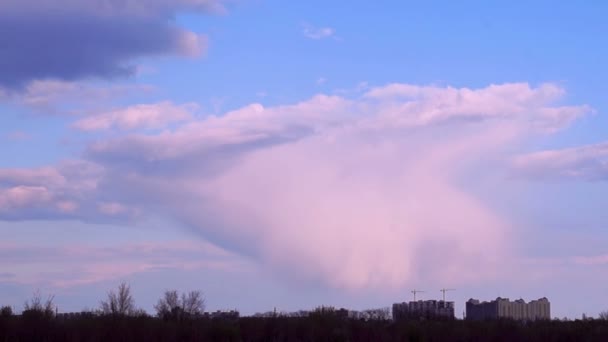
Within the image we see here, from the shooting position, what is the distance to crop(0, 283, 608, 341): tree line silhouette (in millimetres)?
33406

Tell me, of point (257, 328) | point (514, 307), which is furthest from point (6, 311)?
point (514, 307)

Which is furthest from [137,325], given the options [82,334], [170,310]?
[170,310]

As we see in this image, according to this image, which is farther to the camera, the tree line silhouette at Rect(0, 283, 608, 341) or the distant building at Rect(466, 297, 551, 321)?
the distant building at Rect(466, 297, 551, 321)

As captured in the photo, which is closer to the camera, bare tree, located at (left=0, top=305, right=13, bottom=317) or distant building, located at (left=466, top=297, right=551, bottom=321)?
bare tree, located at (left=0, top=305, right=13, bottom=317)

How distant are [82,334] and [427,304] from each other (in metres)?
52.2

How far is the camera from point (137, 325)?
3522 centimetres

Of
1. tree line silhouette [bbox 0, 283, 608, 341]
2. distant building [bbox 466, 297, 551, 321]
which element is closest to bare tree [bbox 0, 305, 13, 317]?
tree line silhouette [bbox 0, 283, 608, 341]

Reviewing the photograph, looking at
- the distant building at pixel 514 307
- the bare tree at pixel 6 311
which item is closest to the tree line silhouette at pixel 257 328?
A: the bare tree at pixel 6 311

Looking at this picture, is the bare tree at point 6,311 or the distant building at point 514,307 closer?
the bare tree at point 6,311

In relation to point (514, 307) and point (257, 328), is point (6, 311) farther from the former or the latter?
point (514, 307)

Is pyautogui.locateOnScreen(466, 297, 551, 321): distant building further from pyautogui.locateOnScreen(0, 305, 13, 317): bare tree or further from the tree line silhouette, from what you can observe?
pyautogui.locateOnScreen(0, 305, 13, 317): bare tree

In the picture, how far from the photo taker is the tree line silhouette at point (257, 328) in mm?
33406

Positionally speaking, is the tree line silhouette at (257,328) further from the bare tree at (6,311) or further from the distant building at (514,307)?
the distant building at (514,307)

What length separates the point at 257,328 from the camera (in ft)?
125
